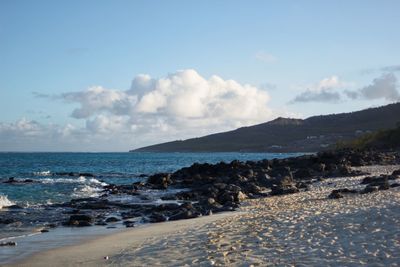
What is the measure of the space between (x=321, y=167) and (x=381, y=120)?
163m

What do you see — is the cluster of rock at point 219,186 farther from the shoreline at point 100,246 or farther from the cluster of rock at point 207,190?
the shoreline at point 100,246

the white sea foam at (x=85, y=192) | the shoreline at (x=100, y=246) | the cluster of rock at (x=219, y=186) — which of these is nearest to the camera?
the shoreline at (x=100, y=246)

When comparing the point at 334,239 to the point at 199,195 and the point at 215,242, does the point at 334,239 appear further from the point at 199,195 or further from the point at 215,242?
the point at 199,195

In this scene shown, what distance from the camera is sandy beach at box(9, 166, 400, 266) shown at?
11.1 meters

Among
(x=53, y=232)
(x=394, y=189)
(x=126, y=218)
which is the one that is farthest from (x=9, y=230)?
(x=394, y=189)

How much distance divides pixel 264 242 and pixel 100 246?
4.96 m

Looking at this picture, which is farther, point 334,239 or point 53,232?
point 53,232

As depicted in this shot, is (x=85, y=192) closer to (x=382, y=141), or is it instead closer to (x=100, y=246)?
(x=100, y=246)

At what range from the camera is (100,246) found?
48.9 ft

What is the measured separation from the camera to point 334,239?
12656 millimetres

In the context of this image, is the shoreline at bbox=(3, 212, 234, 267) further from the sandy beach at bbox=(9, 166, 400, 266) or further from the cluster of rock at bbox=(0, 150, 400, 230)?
the cluster of rock at bbox=(0, 150, 400, 230)

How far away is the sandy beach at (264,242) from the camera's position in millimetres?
11117

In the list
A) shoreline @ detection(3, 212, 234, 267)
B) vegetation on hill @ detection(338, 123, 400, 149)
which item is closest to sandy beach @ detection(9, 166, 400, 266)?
shoreline @ detection(3, 212, 234, 267)

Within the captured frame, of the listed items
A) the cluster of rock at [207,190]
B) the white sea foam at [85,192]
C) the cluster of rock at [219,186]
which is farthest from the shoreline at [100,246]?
the white sea foam at [85,192]
